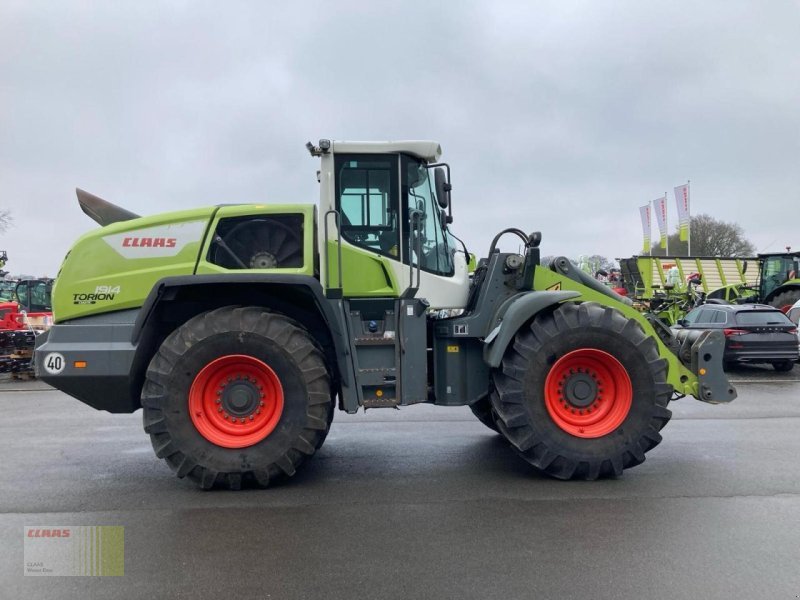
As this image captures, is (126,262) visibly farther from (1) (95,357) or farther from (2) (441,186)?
(2) (441,186)

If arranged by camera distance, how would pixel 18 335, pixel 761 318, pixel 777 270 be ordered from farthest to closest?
pixel 777 270, pixel 18 335, pixel 761 318

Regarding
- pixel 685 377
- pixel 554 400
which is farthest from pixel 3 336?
pixel 685 377

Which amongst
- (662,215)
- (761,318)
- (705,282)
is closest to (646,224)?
(662,215)

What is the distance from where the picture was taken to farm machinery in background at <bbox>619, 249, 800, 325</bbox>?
Result: 61.8 feet

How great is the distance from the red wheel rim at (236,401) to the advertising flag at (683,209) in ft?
111

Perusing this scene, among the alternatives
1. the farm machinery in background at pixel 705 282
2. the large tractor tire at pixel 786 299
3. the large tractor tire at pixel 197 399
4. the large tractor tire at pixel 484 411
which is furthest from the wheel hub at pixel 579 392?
the large tractor tire at pixel 786 299

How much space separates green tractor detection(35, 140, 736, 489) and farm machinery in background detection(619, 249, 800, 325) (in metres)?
11.2

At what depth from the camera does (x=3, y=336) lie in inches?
522

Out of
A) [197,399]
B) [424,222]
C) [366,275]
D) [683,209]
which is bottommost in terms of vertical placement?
[197,399]

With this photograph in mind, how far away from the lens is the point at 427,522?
4.34 metres

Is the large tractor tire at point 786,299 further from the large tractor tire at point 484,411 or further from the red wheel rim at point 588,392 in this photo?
the red wheel rim at point 588,392

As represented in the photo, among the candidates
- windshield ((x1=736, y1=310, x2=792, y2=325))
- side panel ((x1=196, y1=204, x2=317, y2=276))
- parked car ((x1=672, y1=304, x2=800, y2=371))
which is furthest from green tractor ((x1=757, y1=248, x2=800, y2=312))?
side panel ((x1=196, y1=204, x2=317, y2=276))

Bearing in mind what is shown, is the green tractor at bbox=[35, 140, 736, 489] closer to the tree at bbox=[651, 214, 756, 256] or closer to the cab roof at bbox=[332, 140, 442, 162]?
the cab roof at bbox=[332, 140, 442, 162]

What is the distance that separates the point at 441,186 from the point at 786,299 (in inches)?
689
